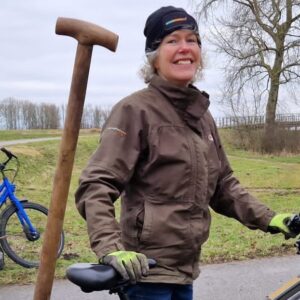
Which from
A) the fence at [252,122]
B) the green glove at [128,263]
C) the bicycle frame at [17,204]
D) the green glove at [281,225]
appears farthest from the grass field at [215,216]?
the fence at [252,122]

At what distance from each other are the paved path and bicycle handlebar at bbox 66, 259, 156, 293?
2.84 metres

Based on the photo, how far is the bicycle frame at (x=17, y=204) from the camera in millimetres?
5527

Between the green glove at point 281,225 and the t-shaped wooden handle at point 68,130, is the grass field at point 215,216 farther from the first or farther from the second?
the green glove at point 281,225

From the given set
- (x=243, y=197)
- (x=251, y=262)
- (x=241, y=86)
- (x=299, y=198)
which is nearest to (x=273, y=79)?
(x=241, y=86)

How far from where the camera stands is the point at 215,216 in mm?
8289

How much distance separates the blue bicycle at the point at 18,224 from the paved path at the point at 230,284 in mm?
732

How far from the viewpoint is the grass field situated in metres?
5.49

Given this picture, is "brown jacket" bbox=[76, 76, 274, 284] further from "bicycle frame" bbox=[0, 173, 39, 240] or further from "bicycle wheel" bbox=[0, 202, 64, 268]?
"bicycle frame" bbox=[0, 173, 39, 240]

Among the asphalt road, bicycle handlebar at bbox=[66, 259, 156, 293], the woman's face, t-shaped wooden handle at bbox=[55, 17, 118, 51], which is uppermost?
t-shaped wooden handle at bbox=[55, 17, 118, 51]

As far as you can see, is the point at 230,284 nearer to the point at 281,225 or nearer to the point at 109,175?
the point at 281,225

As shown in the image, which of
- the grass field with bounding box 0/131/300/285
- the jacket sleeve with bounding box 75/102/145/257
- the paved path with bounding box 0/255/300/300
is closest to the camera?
the jacket sleeve with bounding box 75/102/145/257

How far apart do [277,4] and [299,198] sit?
18.9 metres

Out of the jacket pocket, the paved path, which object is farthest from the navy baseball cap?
the paved path

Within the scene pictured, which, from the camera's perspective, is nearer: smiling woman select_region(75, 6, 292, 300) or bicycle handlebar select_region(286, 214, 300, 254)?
smiling woman select_region(75, 6, 292, 300)
